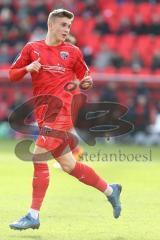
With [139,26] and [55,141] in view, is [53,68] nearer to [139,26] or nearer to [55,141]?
[55,141]

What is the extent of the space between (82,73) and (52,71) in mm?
406

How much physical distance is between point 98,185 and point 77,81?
3.91 feet

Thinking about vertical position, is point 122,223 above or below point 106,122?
above

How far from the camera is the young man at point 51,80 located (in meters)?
7.89

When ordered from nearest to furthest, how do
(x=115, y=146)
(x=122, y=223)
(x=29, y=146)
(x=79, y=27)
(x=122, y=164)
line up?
(x=122, y=223) → (x=122, y=164) → (x=29, y=146) → (x=115, y=146) → (x=79, y=27)

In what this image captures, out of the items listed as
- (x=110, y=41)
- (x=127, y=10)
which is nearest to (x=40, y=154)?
(x=110, y=41)

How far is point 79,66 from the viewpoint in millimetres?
8273

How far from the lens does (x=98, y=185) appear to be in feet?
27.2

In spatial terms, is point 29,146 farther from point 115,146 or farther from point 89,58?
point 89,58

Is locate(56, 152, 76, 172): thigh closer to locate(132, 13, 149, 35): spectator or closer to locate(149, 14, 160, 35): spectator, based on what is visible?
locate(149, 14, 160, 35): spectator

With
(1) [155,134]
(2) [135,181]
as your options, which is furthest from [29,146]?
(2) [135,181]

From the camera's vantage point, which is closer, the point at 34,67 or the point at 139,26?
the point at 34,67

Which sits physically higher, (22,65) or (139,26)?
(22,65)

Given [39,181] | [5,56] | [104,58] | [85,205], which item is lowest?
[5,56]
